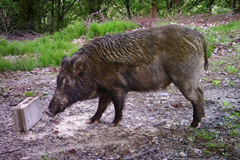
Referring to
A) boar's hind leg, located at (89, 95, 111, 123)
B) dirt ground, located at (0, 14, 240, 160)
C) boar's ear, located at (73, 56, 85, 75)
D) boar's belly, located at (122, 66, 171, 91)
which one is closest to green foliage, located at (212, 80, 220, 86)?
dirt ground, located at (0, 14, 240, 160)

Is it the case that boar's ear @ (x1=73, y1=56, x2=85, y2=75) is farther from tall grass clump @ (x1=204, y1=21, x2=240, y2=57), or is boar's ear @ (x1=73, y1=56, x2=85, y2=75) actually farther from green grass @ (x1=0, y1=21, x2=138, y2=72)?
tall grass clump @ (x1=204, y1=21, x2=240, y2=57)

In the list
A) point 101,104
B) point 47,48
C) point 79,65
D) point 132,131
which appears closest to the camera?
A: point 79,65

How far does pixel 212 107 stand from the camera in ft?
14.8

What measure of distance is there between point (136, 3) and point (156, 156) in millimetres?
14417

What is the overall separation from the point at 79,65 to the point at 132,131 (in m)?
1.13

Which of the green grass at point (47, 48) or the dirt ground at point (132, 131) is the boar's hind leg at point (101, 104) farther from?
the green grass at point (47, 48)

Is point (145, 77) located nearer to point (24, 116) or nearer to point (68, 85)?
point (68, 85)

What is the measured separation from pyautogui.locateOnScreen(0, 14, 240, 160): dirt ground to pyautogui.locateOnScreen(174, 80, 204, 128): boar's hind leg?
0.51ft

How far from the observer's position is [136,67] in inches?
144

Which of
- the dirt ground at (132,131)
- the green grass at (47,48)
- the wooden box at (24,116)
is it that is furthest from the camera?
the green grass at (47,48)

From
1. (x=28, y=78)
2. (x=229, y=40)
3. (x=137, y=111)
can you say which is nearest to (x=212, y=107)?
(x=137, y=111)

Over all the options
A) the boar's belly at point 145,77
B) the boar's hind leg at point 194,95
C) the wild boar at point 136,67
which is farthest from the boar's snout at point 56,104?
the boar's hind leg at point 194,95

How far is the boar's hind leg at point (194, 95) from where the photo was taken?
3.59 metres

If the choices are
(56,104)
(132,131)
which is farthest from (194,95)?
(56,104)
